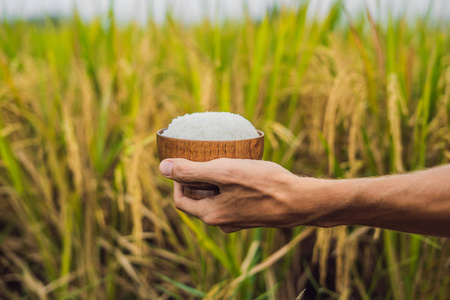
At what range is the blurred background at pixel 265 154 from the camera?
1.08 metres

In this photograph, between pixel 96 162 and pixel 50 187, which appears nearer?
pixel 96 162

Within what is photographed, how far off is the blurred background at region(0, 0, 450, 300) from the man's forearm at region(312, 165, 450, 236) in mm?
369

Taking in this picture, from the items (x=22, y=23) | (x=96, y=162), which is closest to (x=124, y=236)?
(x=96, y=162)

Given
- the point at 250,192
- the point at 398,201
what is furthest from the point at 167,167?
the point at 398,201

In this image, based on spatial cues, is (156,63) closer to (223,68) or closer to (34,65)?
(34,65)

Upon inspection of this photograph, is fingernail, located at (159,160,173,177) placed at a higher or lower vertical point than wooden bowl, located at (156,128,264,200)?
lower

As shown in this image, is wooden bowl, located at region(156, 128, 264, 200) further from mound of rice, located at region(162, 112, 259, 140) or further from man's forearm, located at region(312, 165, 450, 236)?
man's forearm, located at region(312, 165, 450, 236)

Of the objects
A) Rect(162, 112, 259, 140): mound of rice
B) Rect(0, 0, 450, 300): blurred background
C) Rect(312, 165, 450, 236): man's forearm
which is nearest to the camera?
Rect(312, 165, 450, 236): man's forearm

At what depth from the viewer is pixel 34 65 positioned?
1.74 meters

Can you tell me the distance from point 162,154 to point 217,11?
668 millimetres

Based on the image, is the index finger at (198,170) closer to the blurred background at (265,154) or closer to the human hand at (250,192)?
the human hand at (250,192)

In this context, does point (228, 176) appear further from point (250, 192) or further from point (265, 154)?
point (265, 154)

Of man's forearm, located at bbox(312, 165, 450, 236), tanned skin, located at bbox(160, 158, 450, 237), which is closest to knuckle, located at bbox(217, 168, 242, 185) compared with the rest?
tanned skin, located at bbox(160, 158, 450, 237)

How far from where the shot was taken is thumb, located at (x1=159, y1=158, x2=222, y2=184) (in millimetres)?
662
